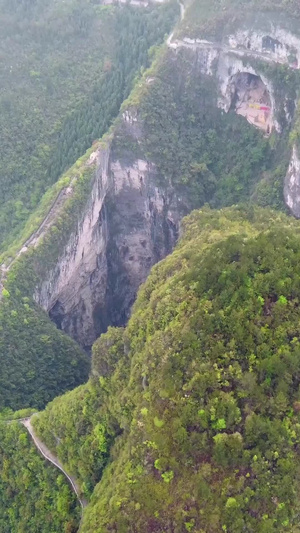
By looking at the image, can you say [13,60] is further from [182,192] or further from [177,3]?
[182,192]

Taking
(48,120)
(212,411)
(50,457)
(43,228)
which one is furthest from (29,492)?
(48,120)

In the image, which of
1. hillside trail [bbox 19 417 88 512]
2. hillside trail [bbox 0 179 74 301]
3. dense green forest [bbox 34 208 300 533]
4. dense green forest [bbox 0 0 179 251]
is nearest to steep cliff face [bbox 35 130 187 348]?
hillside trail [bbox 0 179 74 301]

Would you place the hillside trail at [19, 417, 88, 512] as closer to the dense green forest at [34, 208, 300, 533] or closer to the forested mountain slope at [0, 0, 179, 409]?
the dense green forest at [34, 208, 300, 533]

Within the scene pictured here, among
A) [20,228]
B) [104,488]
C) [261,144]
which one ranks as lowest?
[104,488]

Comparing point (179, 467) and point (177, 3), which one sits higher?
point (177, 3)

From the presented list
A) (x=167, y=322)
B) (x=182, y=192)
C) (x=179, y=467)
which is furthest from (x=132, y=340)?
(x=182, y=192)

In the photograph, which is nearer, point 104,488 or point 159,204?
point 104,488
